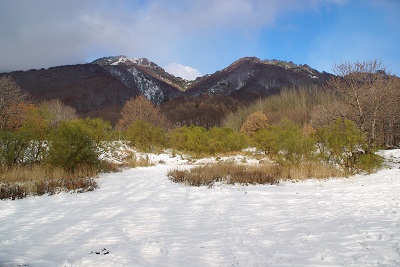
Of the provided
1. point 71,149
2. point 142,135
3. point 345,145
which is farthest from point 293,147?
point 142,135

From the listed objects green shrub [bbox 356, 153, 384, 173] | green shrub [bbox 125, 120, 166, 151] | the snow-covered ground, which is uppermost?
green shrub [bbox 125, 120, 166, 151]

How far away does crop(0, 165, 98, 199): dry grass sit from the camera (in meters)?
8.02

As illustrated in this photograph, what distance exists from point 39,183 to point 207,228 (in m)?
7.00

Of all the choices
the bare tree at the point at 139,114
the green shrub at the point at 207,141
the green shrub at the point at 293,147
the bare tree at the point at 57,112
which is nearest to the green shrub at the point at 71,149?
the green shrub at the point at 293,147

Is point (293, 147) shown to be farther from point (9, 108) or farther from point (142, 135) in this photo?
point (9, 108)

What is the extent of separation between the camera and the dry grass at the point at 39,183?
802 centimetres

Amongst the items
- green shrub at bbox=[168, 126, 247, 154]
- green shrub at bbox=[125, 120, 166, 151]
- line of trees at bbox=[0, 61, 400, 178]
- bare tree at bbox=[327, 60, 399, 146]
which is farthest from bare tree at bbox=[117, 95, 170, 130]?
bare tree at bbox=[327, 60, 399, 146]

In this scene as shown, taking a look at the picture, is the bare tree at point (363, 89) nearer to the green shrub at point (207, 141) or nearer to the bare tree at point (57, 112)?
the green shrub at point (207, 141)

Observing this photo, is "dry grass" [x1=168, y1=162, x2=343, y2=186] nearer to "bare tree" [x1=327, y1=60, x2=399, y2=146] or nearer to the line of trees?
the line of trees

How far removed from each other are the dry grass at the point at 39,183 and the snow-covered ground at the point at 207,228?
0.61 metres

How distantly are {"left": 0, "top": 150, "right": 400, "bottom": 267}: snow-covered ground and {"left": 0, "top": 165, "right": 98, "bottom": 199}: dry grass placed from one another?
0.61 metres

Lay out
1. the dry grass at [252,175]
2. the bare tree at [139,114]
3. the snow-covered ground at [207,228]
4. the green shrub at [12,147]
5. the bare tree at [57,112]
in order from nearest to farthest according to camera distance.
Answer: the snow-covered ground at [207,228] < the dry grass at [252,175] < the green shrub at [12,147] < the bare tree at [57,112] < the bare tree at [139,114]

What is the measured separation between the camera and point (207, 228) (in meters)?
4.85

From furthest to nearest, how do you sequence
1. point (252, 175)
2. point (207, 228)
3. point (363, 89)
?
point (363, 89) → point (252, 175) → point (207, 228)
